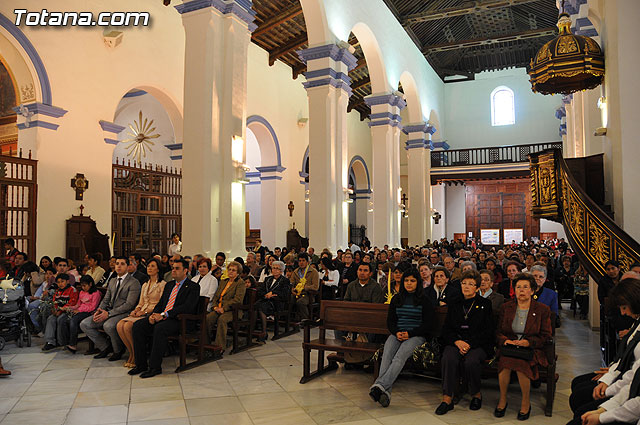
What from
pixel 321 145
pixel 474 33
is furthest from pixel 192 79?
pixel 474 33

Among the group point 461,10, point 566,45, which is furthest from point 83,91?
point 461,10

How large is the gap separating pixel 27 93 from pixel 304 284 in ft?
24.8

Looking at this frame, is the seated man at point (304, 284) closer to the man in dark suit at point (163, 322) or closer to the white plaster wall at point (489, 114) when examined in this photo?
the man in dark suit at point (163, 322)

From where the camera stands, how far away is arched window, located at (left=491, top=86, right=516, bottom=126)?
89.7ft

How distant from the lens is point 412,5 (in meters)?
19.7

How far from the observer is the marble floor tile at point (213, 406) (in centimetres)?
446

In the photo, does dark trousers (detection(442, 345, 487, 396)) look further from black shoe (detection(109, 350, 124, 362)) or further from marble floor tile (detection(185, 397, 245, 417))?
black shoe (detection(109, 350, 124, 362))

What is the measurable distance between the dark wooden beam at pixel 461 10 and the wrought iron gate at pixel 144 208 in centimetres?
1132

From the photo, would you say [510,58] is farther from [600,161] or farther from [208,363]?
[208,363]

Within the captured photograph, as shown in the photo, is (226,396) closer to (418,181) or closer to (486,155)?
(418,181)

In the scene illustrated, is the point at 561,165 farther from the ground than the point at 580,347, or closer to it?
farther from the ground

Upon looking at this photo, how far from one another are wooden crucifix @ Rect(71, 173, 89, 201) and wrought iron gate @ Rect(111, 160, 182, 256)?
85 centimetres

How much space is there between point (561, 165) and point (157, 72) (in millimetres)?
10654

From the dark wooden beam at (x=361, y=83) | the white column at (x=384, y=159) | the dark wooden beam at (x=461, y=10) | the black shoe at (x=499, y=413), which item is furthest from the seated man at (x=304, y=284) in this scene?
the dark wooden beam at (x=361, y=83)
